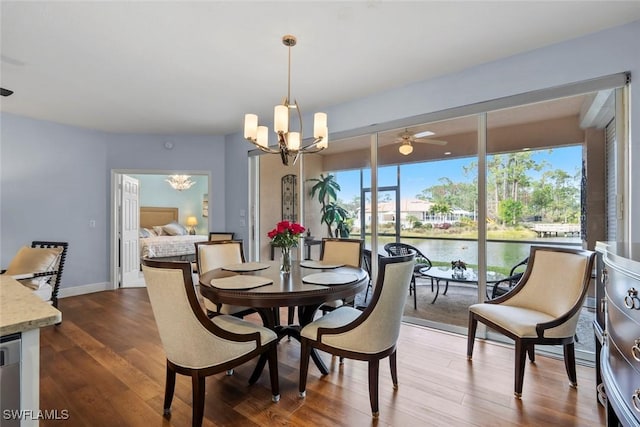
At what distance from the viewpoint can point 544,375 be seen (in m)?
2.30

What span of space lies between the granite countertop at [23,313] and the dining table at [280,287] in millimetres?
914

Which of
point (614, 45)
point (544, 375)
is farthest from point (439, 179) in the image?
point (544, 375)

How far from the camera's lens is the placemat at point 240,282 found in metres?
2.01

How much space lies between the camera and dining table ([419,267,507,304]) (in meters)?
3.06

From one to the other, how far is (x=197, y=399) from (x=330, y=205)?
334cm

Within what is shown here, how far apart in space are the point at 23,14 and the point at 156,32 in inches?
33.2

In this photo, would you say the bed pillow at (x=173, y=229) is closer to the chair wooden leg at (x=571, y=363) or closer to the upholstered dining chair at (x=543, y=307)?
the upholstered dining chair at (x=543, y=307)

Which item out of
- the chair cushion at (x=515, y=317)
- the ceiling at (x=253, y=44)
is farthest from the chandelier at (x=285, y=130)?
the chair cushion at (x=515, y=317)

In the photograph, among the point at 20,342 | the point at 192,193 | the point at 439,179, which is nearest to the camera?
the point at 20,342

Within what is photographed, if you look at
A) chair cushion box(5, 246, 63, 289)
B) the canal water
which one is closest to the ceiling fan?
the canal water

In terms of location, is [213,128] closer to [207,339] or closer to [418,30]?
[418,30]

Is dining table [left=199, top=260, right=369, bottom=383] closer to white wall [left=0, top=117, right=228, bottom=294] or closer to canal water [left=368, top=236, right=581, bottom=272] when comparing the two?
canal water [left=368, top=236, right=581, bottom=272]

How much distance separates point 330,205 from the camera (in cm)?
468

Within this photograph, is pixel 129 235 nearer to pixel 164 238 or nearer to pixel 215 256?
pixel 164 238
